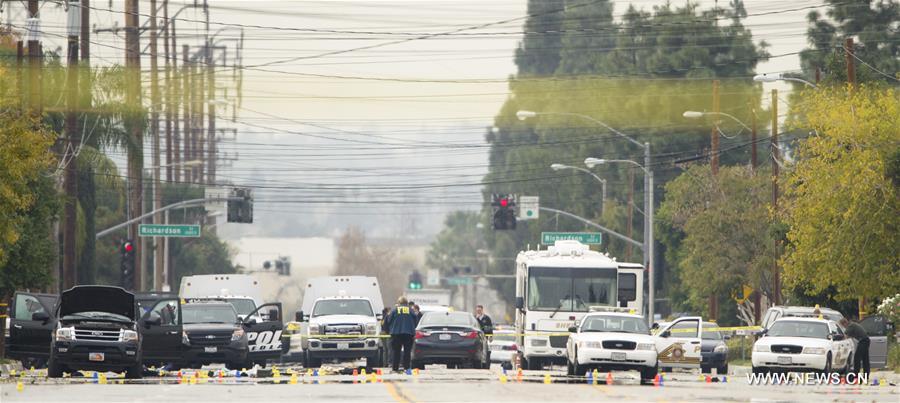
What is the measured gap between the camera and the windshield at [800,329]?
35125mm

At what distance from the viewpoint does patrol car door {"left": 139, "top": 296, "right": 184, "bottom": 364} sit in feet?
113

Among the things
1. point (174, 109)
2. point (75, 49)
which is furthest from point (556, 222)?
point (75, 49)

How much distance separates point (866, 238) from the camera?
140 ft

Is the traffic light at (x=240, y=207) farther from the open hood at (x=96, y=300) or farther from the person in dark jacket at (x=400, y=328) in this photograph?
the open hood at (x=96, y=300)

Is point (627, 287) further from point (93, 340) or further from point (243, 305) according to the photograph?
point (93, 340)

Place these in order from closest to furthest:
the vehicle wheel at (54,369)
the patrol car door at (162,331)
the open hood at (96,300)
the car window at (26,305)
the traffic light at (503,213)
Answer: the vehicle wheel at (54,369), the open hood at (96,300), the patrol car door at (162,331), the car window at (26,305), the traffic light at (503,213)

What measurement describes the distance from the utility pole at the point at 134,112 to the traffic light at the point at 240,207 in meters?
3.63

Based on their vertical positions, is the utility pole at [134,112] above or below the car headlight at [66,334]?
above

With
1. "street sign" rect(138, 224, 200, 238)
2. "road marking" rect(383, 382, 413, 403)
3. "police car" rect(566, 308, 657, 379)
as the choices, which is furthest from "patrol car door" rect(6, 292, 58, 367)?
"street sign" rect(138, 224, 200, 238)

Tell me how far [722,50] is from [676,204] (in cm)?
3485

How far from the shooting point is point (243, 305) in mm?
44875

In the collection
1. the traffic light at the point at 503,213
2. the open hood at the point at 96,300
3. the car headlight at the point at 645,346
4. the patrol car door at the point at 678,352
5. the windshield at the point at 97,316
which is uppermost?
the traffic light at the point at 503,213

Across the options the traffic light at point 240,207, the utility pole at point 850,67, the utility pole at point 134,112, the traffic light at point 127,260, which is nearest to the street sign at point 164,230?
the utility pole at point 134,112

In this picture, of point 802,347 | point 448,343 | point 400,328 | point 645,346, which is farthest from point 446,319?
point 802,347
